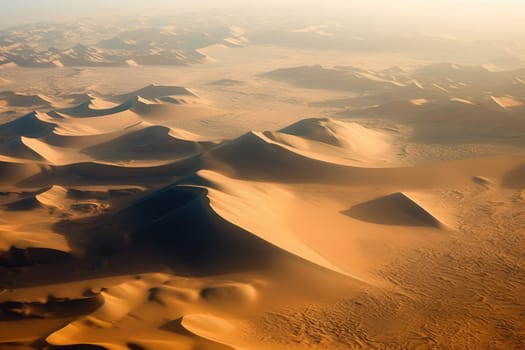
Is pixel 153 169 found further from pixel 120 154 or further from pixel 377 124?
pixel 377 124

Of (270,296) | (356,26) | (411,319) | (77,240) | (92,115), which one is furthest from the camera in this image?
(356,26)

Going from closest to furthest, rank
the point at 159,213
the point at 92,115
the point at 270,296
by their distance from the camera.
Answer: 1. the point at 270,296
2. the point at 159,213
3. the point at 92,115

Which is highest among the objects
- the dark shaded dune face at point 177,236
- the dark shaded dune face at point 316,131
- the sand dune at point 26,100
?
the dark shaded dune face at point 316,131

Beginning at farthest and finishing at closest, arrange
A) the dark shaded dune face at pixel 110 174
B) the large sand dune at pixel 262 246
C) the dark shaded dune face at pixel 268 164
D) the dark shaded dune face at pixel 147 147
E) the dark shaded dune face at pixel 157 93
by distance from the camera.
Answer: the dark shaded dune face at pixel 157 93, the dark shaded dune face at pixel 147 147, the dark shaded dune face at pixel 110 174, the dark shaded dune face at pixel 268 164, the large sand dune at pixel 262 246

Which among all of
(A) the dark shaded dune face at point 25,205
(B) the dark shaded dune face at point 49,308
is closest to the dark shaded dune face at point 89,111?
(A) the dark shaded dune face at point 25,205

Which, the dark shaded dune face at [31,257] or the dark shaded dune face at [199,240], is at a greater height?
the dark shaded dune face at [199,240]

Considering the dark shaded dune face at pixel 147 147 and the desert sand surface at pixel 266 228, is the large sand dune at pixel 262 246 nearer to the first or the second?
the desert sand surface at pixel 266 228

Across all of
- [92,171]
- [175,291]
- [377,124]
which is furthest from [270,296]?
[377,124]
